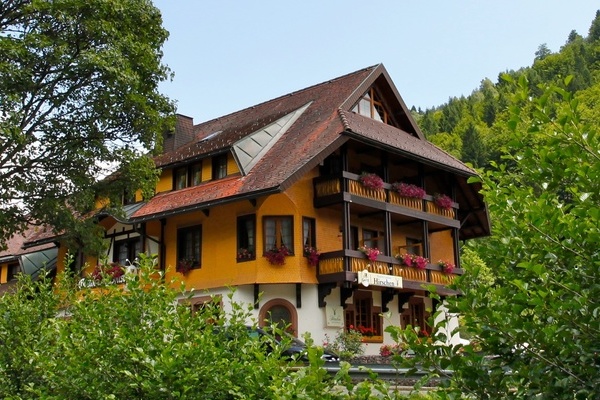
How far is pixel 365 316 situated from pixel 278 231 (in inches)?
182

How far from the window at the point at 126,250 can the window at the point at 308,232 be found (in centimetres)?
745

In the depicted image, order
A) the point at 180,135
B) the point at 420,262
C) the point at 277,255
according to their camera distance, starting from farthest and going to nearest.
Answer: the point at 180,135 < the point at 420,262 < the point at 277,255

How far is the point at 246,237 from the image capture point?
2475 cm

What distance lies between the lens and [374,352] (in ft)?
83.5

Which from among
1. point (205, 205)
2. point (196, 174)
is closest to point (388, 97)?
point (196, 174)

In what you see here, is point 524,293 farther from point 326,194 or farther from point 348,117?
point 348,117

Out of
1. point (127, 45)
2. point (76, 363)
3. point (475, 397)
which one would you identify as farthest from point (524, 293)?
point (127, 45)

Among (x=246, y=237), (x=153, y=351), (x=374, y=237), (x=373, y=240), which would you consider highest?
(x=374, y=237)

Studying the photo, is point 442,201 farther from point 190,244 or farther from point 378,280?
point 190,244

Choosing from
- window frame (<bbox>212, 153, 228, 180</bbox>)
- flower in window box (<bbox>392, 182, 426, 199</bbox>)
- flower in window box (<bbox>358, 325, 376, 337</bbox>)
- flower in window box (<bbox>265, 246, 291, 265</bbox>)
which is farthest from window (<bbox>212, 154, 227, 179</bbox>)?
flower in window box (<bbox>358, 325, 376, 337</bbox>)

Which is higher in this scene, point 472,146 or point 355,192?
point 472,146

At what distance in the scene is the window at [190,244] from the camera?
26.2 metres

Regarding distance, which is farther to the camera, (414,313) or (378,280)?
(414,313)

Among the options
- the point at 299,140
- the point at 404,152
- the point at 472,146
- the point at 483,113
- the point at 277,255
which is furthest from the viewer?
the point at 483,113
